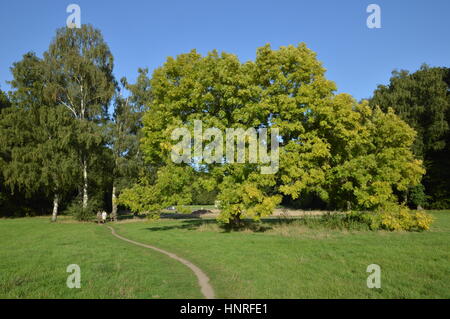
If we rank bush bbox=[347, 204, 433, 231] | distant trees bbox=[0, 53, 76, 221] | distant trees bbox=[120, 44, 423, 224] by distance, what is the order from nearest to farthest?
distant trees bbox=[120, 44, 423, 224] → bush bbox=[347, 204, 433, 231] → distant trees bbox=[0, 53, 76, 221]

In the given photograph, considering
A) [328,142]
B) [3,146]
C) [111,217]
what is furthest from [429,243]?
[3,146]

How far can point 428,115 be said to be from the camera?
43219 millimetres

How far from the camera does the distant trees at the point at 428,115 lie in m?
42.4

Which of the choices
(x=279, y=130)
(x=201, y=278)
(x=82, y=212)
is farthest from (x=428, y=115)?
(x=82, y=212)

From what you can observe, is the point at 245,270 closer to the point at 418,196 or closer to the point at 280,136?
the point at 280,136

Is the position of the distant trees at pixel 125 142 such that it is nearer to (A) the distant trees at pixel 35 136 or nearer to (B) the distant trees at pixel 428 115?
(A) the distant trees at pixel 35 136

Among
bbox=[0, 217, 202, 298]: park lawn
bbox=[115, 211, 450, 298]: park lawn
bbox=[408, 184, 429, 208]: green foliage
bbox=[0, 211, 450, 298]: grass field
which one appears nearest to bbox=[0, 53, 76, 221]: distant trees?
bbox=[0, 211, 450, 298]: grass field

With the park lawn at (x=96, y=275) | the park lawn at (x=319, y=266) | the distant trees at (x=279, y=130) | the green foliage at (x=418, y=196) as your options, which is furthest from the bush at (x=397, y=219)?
the green foliage at (x=418, y=196)

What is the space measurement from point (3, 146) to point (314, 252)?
37.4 metres

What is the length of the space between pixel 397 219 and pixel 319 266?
14106mm

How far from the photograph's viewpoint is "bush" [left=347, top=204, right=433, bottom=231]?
20.8 meters

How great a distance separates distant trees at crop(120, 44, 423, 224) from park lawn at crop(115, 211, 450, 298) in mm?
4631

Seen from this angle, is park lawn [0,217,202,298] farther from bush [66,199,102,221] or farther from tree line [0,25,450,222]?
bush [66,199,102,221]

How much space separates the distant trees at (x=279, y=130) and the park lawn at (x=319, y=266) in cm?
463
